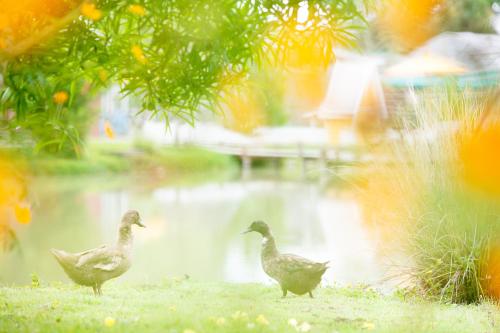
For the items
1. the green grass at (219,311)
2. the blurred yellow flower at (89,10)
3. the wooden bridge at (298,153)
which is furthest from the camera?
the wooden bridge at (298,153)

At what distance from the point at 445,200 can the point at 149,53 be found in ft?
3.11

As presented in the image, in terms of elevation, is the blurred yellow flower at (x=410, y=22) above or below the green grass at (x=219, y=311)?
above

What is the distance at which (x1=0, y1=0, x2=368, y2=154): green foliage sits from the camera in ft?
5.19

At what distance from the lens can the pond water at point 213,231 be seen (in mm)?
2145

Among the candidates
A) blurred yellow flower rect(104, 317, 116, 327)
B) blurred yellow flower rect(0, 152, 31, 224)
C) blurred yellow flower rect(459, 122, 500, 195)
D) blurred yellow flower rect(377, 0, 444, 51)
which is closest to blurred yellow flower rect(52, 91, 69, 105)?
blurred yellow flower rect(0, 152, 31, 224)

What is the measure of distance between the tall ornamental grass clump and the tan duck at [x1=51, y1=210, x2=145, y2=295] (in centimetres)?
81

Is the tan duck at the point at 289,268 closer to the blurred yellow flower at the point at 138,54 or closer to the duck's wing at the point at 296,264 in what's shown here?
the duck's wing at the point at 296,264

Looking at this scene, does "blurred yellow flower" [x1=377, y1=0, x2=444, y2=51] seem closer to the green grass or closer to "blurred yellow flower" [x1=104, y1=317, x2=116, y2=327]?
the green grass

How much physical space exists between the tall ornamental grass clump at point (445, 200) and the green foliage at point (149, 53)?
18.8 inches

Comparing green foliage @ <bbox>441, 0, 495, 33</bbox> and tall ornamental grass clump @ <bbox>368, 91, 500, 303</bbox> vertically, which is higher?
green foliage @ <bbox>441, 0, 495, 33</bbox>

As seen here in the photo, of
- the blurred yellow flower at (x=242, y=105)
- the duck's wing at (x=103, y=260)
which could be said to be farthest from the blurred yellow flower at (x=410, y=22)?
the duck's wing at (x=103, y=260)

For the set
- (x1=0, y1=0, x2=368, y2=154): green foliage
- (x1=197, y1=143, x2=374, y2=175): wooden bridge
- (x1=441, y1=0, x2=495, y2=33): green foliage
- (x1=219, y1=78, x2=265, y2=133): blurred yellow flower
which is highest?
(x1=441, y1=0, x2=495, y2=33): green foliage

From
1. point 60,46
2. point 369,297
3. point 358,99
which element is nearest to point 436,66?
point 358,99

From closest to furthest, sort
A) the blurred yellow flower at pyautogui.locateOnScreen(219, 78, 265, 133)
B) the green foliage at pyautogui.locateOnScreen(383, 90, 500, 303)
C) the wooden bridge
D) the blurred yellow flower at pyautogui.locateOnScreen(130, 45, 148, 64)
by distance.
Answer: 1. the blurred yellow flower at pyautogui.locateOnScreen(130, 45, 148, 64)
2. the blurred yellow flower at pyautogui.locateOnScreen(219, 78, 265, 133)
3. the green foliage at pyautogui.locateOnScreen(383, 90, 500, 303)
4. the wooden bridge
